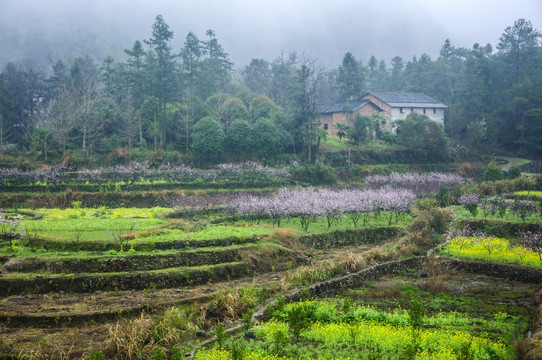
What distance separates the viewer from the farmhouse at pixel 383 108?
6475 cm

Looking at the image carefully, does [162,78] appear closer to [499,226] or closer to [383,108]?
[383,108]

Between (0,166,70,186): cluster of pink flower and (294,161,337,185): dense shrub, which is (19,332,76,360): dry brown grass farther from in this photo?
(294,161,337,185): dense shrub


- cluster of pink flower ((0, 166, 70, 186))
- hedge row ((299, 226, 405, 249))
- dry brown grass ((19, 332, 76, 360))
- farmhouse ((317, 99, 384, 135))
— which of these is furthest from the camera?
farmhouse ((317, 99, 384, 135))

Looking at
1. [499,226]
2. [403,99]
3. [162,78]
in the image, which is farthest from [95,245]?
[403,99]

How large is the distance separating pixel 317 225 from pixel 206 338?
18933 mm

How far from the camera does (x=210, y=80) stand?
65.6 metres

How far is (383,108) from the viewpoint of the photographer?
67.4m

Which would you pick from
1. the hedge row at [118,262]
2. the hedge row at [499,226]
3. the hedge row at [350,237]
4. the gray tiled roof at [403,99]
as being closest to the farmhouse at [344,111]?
the gray tiled roof at [403,99]

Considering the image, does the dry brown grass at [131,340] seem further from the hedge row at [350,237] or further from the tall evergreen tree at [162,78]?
the tall evergreen tree at [162,78]

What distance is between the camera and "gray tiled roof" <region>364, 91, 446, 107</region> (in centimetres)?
6819

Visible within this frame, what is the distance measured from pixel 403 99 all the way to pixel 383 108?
15.1ft

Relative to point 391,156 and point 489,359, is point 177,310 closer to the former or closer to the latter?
point 489,359

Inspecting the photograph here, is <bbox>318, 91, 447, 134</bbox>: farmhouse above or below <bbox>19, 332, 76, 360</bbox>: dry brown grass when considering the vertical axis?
above

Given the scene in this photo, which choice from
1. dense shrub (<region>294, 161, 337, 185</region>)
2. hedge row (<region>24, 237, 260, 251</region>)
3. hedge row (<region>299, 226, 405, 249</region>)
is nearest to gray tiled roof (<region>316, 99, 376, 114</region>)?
dense shrub (<region>294, 161, 337, 185</region>)
